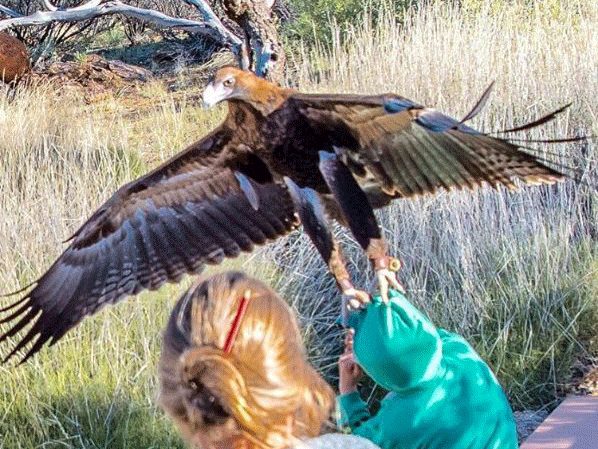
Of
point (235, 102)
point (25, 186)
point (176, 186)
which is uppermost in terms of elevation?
point (235, 102)

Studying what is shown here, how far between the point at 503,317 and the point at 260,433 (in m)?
3.18

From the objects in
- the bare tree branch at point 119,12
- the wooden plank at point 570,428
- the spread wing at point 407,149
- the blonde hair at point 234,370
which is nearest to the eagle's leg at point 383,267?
the spread wing at point 407,149

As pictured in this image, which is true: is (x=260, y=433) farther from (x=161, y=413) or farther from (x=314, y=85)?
(x=314, y=85)

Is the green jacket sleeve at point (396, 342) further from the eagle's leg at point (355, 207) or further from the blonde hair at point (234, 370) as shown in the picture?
the blonde hair at point (234, 370)

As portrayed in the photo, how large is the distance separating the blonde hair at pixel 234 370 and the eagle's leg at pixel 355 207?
697 millimetres

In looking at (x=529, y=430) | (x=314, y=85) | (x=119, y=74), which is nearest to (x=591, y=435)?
(x=529, y=430)

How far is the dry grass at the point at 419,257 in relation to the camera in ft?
13.1

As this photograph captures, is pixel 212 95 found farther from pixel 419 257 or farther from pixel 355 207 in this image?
pixel 419 257

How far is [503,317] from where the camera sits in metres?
4.61

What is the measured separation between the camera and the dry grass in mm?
3984

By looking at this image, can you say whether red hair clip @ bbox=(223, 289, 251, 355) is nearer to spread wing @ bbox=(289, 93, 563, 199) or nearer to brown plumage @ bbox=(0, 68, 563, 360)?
brown plumage @ bbox=(0, 68, 563, 360)

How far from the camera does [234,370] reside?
1.55 m

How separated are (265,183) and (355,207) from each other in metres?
0.57

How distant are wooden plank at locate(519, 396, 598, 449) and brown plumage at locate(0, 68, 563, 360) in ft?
3.89
